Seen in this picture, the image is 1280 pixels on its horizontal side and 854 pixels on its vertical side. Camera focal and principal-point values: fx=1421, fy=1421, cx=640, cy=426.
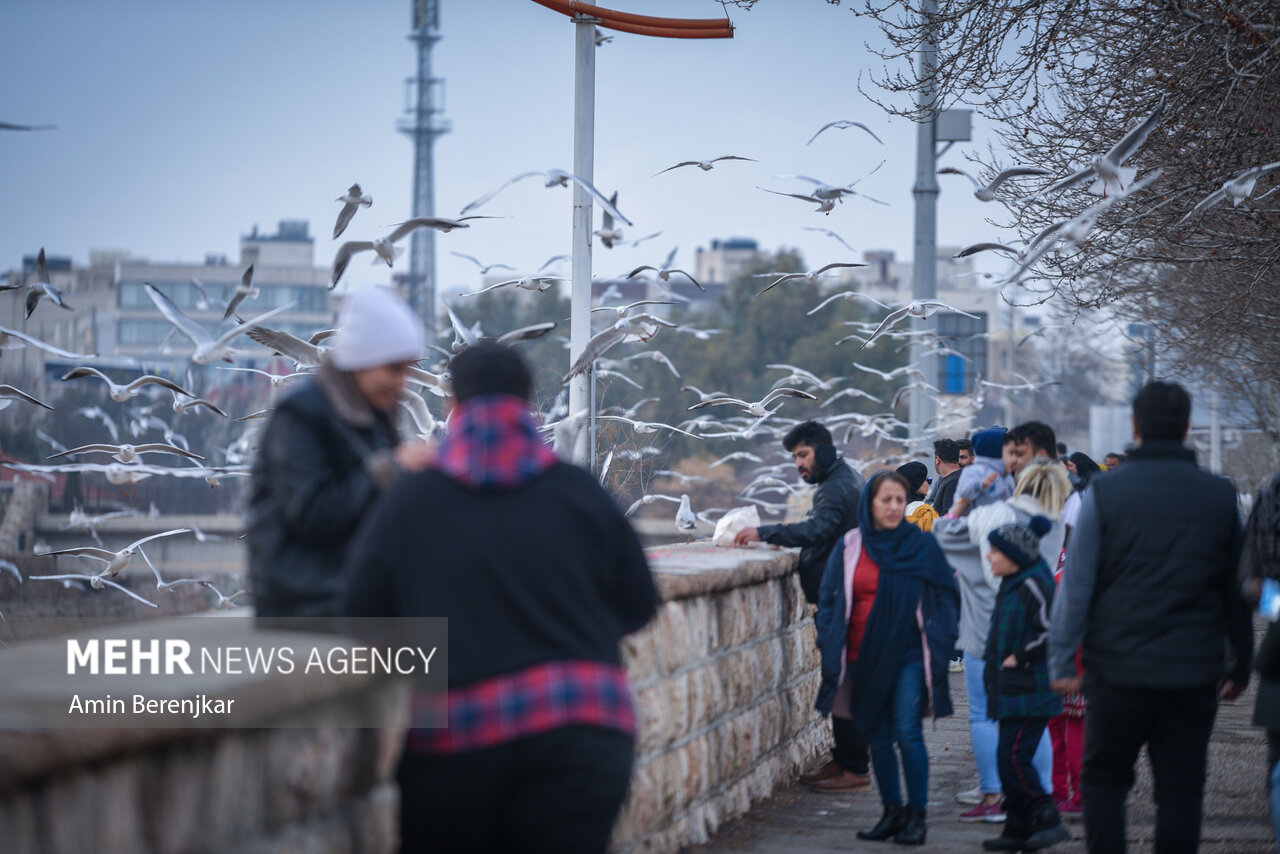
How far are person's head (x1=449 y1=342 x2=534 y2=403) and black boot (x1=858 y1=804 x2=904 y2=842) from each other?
351 cm

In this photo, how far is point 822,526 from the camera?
6.68 m

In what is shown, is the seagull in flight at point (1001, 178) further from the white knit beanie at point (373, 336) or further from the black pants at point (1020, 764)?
the white knit beanie at point (373, 336)

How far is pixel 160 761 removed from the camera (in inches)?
94.7

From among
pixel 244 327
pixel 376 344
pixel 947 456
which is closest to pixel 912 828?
pixel 376 344

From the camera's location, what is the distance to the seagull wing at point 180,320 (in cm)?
899

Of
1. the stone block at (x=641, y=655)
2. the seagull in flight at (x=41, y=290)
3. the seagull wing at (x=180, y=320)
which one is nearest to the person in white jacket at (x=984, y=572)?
the stone block at (x=641, y=655)

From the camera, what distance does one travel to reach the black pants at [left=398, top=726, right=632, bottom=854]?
2.75 metres

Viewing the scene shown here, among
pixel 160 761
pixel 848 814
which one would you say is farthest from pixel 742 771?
pixel 160 761

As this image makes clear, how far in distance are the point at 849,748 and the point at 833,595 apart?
104 centimetres

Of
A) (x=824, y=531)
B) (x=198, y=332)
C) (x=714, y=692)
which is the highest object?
(x=198, y=332)

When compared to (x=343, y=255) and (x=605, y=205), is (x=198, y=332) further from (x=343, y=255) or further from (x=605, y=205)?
(x=605, y=205)

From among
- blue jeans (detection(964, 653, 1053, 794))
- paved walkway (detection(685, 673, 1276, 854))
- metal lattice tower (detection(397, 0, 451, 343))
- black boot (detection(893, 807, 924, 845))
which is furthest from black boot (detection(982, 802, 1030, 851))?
metal lattice tower (detection(397, 0, 451, 343))

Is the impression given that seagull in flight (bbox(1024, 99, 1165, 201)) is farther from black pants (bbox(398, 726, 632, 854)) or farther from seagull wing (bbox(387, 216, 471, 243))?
black pants (bbox(398, 726, 632, 854))

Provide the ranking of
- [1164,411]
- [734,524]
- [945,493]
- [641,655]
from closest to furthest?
[1164,411] < [641,655] < [734,524] < [945,493]
